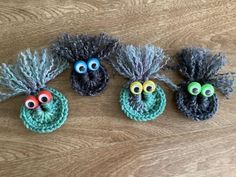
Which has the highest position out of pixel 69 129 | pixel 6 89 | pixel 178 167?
pixel 6 89

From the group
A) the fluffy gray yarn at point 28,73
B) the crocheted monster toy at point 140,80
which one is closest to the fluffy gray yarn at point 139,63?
the crocheted monster toy at point 140,80

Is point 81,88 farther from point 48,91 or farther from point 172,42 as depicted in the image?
point 172,42

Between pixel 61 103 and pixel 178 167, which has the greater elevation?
pixel 61 103

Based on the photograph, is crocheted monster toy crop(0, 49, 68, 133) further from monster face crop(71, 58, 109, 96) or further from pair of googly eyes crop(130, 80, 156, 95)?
pair of googly eyes crop(130, 80, 156, 95)

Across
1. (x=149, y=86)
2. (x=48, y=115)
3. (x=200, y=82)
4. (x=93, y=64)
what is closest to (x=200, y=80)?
(x=200, y=82)

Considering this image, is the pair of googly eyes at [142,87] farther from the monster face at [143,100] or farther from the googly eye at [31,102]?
the googly eye at [31,102]

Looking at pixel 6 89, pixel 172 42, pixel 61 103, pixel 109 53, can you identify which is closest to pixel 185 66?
pixel 172 42
